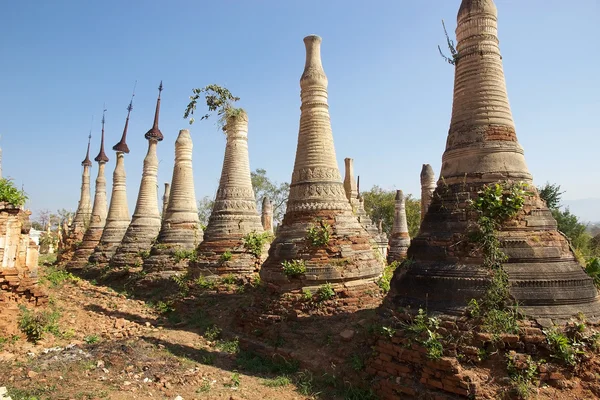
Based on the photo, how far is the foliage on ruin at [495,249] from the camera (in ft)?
17.3

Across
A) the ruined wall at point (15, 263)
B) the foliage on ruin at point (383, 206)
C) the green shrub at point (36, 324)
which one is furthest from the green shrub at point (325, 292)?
the foliage on ruin at point (383, 206)

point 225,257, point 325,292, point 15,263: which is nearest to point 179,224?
point 225,257

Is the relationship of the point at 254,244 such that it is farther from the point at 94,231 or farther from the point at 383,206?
the point at 383,206

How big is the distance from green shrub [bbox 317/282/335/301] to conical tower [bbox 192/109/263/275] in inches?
156

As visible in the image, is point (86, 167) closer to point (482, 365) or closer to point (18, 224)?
point (18, 224)

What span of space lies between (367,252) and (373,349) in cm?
293

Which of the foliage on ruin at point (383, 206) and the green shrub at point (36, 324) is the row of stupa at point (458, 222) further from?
the foliage on ruin at point (383, 206)

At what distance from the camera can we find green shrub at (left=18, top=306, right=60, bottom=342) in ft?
28.7

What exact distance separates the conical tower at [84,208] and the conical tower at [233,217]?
14.5 meters

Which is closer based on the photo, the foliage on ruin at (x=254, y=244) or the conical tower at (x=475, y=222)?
the conical tower at (x=475, y=222)

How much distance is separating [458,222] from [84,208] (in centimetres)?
2493

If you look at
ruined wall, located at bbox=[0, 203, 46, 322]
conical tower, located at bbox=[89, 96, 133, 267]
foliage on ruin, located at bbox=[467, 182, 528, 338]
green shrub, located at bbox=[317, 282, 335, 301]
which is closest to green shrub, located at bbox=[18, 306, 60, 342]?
ruined wall, located at bbox=[0, 203, 46, 322]

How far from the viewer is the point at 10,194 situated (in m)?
9.70

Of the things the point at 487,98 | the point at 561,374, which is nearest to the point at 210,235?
the point at 487,98
